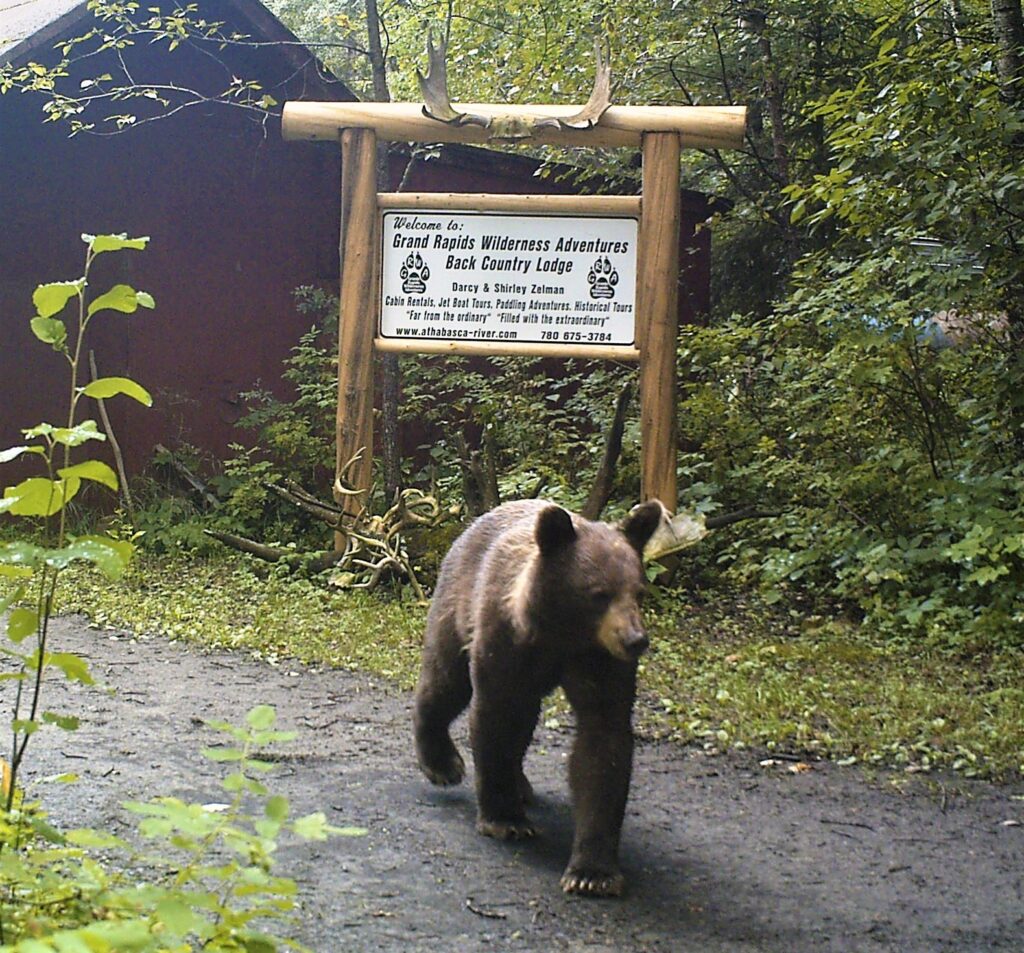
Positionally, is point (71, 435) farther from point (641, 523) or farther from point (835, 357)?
point (835, 357)

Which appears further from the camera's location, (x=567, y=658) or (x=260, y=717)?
(x=567, y=658)

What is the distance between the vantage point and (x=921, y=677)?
6.82 meters

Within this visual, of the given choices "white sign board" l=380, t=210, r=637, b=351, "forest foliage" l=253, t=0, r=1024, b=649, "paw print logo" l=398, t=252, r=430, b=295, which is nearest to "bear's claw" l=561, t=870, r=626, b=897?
"forest foliage" l=253, t=0, r=1024, b=649

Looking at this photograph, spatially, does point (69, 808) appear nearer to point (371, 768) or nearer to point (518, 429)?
point (371, 768)

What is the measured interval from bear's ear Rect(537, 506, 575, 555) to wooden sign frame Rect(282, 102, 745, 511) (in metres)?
4.64

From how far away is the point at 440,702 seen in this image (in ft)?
16.2

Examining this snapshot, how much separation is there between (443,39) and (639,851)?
6587 mm

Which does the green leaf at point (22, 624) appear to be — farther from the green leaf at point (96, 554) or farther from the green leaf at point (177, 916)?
the green leaf at point (177, 916)

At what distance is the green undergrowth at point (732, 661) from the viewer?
5727 mm

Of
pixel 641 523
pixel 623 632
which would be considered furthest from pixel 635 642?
pixel 641 523

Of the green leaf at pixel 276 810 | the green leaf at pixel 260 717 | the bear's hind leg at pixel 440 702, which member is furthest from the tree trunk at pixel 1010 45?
the green leaf at pixel 276 810

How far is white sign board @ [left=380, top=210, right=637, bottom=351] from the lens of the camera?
8.72m

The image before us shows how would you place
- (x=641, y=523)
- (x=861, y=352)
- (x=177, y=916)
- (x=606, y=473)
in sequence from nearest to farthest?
(x=177, y=916) → (x=641, y=523) → (x=606, y=473) → (x=861, y=352)

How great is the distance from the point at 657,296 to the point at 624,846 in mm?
4856
